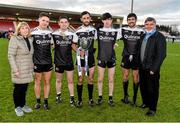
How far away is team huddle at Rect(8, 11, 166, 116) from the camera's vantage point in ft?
20.4

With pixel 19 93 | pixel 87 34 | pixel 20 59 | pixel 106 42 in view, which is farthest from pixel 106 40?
pixel 19 93

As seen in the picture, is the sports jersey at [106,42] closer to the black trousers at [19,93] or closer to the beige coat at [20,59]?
the beige coat at [20,59]

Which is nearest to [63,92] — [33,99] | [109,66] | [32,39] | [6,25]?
[33,99]

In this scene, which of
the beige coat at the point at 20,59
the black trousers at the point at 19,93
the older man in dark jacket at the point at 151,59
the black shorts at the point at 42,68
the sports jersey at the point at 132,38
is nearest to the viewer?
the beige coat at the point at 20,59

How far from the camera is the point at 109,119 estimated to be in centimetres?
615

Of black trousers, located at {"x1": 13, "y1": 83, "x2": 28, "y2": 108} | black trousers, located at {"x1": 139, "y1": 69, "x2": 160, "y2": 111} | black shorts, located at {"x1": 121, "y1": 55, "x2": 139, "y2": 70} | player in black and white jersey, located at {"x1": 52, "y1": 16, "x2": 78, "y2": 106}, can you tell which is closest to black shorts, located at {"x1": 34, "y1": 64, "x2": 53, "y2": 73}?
player in black and white jersey, located at {"x1": 52, "y1": 16, "x2": 78, "y2": 106}

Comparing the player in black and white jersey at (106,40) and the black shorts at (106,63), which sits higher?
the player in black and white jersey at (106,40)

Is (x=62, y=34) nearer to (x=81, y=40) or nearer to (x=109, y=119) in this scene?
(x=81, y=40)

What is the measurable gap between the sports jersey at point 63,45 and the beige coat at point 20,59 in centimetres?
59

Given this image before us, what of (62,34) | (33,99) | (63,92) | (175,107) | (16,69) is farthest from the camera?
(63,92)

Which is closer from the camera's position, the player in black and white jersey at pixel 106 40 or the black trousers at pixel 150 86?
the black trousers at pixel 150 86

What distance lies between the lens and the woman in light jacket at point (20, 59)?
610 centimetres

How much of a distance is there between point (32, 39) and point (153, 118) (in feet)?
9.03

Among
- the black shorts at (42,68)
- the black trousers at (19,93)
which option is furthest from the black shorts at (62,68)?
the black trousers at (19,93)
